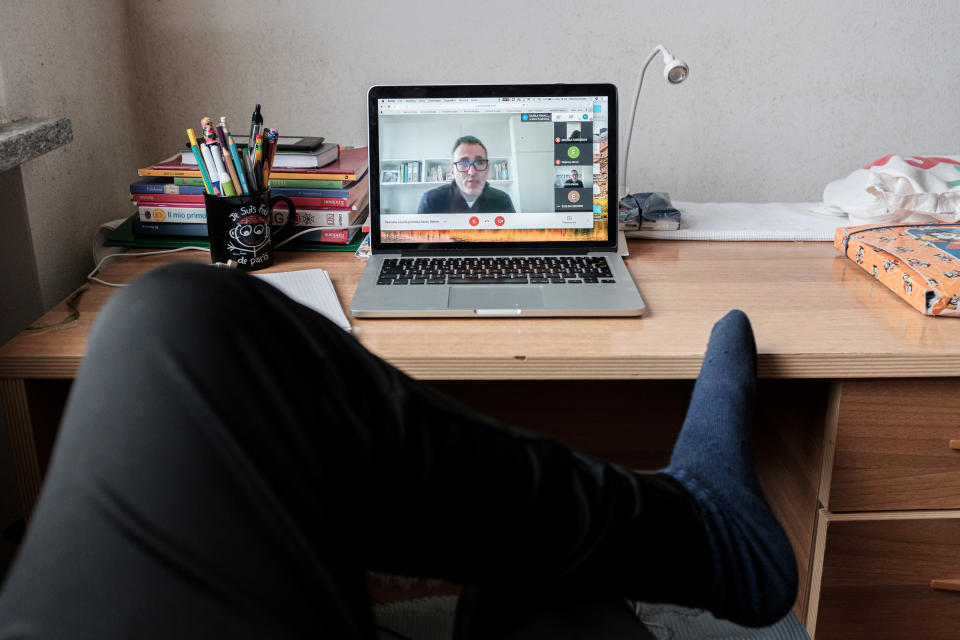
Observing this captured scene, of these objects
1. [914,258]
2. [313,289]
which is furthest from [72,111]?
[914,258]

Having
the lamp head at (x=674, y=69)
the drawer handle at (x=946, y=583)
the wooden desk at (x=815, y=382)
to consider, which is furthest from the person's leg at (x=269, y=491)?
the lamp head at (x=674, y=69)

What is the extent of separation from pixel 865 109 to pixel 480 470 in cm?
137

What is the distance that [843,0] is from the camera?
1550 millimetres

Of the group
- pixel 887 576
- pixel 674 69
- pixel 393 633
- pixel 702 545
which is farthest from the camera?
pixel 674 69

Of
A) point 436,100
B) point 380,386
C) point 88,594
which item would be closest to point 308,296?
point 436,100

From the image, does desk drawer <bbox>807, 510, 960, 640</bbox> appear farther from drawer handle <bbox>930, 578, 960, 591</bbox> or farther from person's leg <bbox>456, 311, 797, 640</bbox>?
person's leg <bbox>456, 311, 797, 640</bbox>

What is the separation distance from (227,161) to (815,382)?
0.79 meters

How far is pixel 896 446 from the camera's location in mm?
916

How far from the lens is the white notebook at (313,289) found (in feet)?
3.23

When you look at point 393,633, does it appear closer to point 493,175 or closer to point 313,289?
point 313,289

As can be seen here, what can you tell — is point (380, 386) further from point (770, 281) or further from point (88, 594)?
point (770, 281)

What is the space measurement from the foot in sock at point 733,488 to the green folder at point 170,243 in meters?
0.60

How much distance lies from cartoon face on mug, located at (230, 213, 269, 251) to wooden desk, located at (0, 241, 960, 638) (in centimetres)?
13

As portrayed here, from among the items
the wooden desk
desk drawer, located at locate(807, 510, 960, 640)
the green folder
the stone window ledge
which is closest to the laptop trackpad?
the wooden desk
